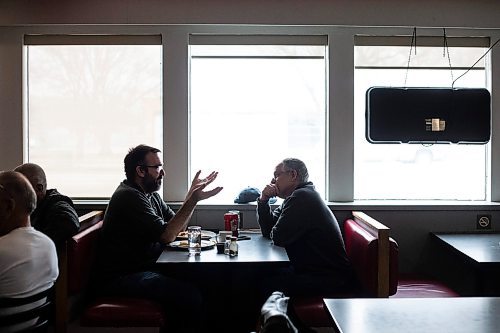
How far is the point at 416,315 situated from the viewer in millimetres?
1787

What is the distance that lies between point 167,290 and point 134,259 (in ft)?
1.00

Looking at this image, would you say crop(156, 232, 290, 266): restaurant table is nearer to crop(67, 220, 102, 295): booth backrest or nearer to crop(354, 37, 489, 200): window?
crop(67, 220, 102, 295): booth backrest

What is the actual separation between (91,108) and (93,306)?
1821 mm

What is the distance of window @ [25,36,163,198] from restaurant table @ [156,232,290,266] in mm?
1347

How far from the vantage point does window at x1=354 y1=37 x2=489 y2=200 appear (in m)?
4.23

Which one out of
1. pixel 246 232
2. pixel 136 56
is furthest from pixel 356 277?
pixel 136 56

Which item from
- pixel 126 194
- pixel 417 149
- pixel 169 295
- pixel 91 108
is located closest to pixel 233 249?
pixel 169 295

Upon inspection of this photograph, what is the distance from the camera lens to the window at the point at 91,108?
4168mm

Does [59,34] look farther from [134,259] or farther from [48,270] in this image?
[48,270]

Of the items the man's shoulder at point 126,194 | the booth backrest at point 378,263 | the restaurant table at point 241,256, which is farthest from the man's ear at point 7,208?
the booth backrest at point 378,263

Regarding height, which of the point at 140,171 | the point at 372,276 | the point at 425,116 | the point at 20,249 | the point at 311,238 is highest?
Answer: the point at 425,116

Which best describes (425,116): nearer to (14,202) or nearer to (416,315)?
(416,315)

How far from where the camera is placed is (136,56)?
4.16 meters

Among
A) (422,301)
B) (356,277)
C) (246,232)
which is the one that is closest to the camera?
(422,301)
